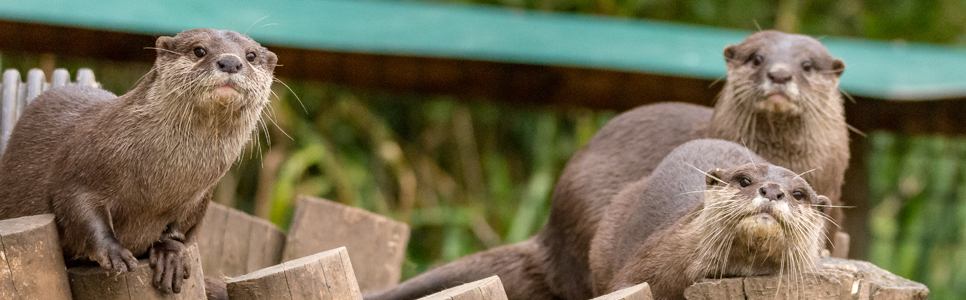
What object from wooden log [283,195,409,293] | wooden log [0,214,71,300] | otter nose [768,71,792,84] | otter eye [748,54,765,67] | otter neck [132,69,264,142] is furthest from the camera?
wooden log [283,195,409,293]

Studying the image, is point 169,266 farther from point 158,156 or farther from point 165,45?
point 165,45

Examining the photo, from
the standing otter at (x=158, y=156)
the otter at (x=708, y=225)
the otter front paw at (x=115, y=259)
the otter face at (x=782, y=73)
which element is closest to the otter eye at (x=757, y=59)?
the otter face at (x=782, y=73)

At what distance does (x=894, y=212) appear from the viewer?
5715mm

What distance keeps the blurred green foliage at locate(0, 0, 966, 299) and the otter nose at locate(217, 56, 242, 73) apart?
3.23 meters

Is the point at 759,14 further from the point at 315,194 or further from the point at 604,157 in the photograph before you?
the point at 604,157

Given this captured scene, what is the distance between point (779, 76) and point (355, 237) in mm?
1286

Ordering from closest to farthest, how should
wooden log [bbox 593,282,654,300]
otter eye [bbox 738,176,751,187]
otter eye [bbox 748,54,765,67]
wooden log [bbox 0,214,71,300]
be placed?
wooden log [bbox 0,214,71,300] → wooden log [bbox 593,282,654,300] → otter eye [bbox 738,176,751,187] → otter eye [bbox 748,54,765,67]

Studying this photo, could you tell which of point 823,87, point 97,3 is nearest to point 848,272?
point 823,87

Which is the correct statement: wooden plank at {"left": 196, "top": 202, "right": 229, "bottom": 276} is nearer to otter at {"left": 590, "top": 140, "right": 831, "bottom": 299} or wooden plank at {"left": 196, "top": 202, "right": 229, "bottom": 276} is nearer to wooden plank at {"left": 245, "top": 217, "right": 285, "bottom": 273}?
wooden plank at {"left": 245, "top": 217, "right": 285, "bottom": 273}

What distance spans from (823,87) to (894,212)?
3.26 m

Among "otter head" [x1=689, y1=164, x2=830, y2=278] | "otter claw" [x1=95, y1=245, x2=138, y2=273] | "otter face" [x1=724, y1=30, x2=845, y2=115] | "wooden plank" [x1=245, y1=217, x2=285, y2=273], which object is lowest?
"wooden plank" [x1=245, y1=217, x2=285, y2=273]

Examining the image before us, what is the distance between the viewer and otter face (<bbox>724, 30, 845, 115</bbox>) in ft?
8.94

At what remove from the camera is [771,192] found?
6.39 ft

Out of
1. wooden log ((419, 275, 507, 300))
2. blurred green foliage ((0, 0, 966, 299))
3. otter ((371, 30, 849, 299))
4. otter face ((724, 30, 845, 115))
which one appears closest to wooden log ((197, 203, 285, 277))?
otter ((371, 30, 849, 299))
